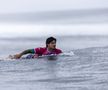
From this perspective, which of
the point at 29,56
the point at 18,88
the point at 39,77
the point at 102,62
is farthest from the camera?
the point at 29,56

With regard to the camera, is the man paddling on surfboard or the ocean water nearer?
the ocean water

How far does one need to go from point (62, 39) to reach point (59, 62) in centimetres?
974

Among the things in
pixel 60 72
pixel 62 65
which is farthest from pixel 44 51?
pixel 60 72

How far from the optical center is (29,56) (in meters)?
20.1

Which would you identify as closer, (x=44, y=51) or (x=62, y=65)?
(x=62, y=65)

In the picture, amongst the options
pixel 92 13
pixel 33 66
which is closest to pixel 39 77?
pixel 33 66

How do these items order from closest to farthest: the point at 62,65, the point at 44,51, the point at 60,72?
the point at 60,72
the point at 62,65
the point at 44,51

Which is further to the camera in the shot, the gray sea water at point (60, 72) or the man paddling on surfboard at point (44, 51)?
the man paddling on surfboard at point (44, 51)

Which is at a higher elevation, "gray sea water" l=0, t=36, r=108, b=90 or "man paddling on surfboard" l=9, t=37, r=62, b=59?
"man paddling on surfboard" l=9, t=37, r=62, b=59

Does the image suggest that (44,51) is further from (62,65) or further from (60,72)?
(60,72)

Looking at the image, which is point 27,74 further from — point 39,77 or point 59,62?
point 59,62

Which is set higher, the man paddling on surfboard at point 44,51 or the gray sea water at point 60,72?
the man paddling on surfboard at point 44,51

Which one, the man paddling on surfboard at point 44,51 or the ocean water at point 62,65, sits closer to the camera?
the ocean water at point 62,65

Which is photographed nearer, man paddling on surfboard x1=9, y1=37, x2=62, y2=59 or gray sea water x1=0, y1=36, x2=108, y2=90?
gray sea water x1=0, y1=36, x2=108, y2=90
